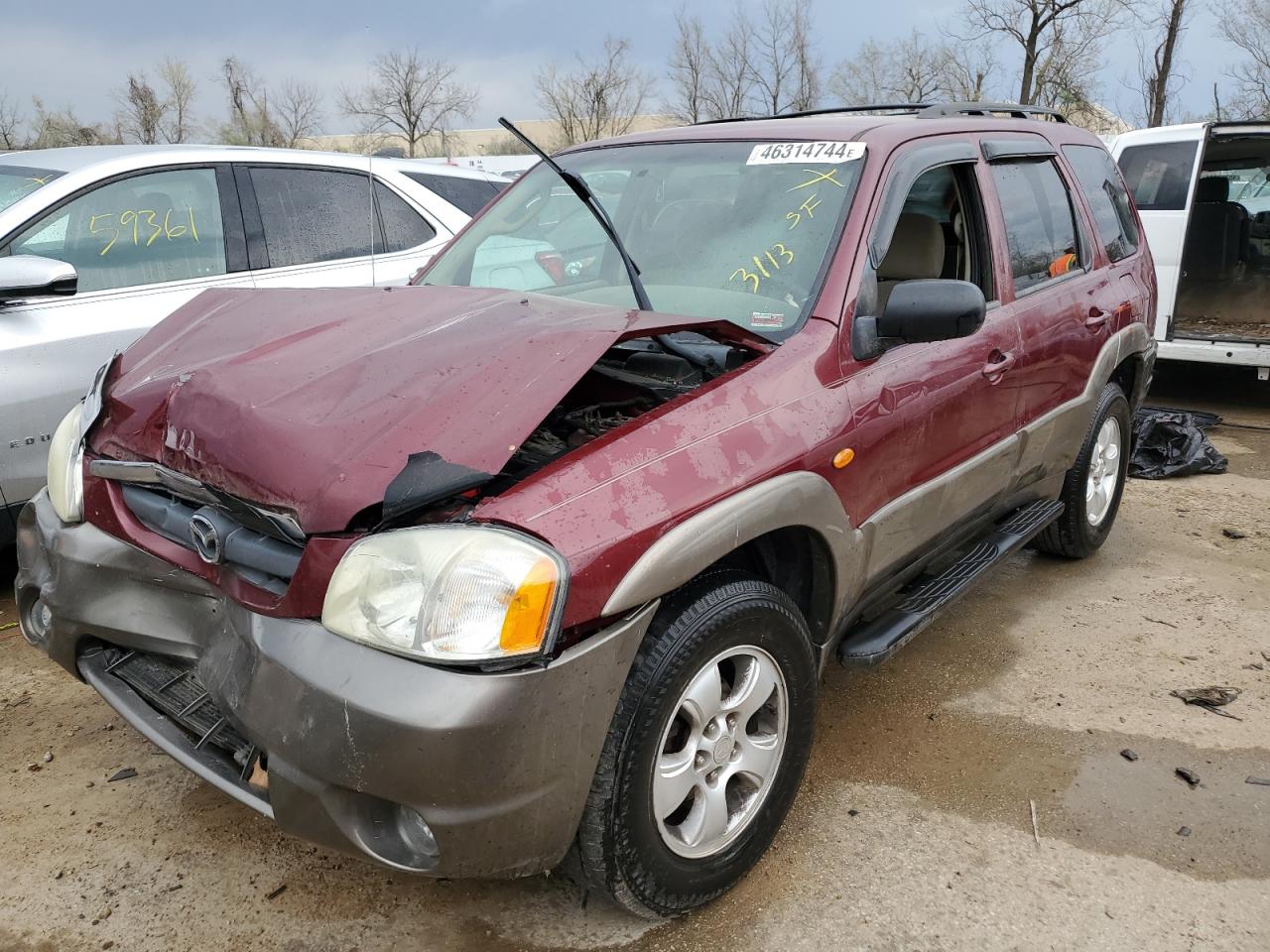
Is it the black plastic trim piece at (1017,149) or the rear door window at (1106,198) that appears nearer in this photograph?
the black plastic trim piece at (1017,149)

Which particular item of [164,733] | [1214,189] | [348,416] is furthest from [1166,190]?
[164,733]

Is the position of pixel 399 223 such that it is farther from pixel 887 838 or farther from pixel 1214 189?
pixel 1214 189

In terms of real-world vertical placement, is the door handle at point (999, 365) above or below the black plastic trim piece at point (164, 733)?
above

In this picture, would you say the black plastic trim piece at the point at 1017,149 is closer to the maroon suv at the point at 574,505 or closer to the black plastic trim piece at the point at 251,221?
the maroon suv at the point at 574,505

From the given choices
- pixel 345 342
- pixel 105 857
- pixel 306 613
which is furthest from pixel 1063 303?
pixel 105 857

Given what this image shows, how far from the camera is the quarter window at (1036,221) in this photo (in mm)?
→ 3412

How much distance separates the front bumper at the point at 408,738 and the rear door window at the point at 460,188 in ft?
12.4

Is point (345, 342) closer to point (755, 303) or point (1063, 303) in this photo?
point (755, 303)

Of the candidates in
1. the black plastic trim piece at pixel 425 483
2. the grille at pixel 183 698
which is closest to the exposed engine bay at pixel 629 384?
the black plastic trim piece at pixel 425 483

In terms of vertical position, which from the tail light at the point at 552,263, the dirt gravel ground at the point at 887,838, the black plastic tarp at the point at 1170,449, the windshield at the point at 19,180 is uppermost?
the windshield at the point at 19,180

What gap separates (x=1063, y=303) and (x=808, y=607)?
1.83 metres

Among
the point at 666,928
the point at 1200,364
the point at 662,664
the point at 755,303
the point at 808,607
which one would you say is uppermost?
the point at 755,303

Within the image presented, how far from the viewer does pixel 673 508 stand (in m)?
1.99

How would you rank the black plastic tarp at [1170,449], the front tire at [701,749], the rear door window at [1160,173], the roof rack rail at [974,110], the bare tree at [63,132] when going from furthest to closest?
1. the bare tree at [63,132]
2. the rear door window at [1160,173]
3. the black plastic tarp at [1170,449]
4. the roof rack rail at [974,110]
5. the front tire at [701,749]
